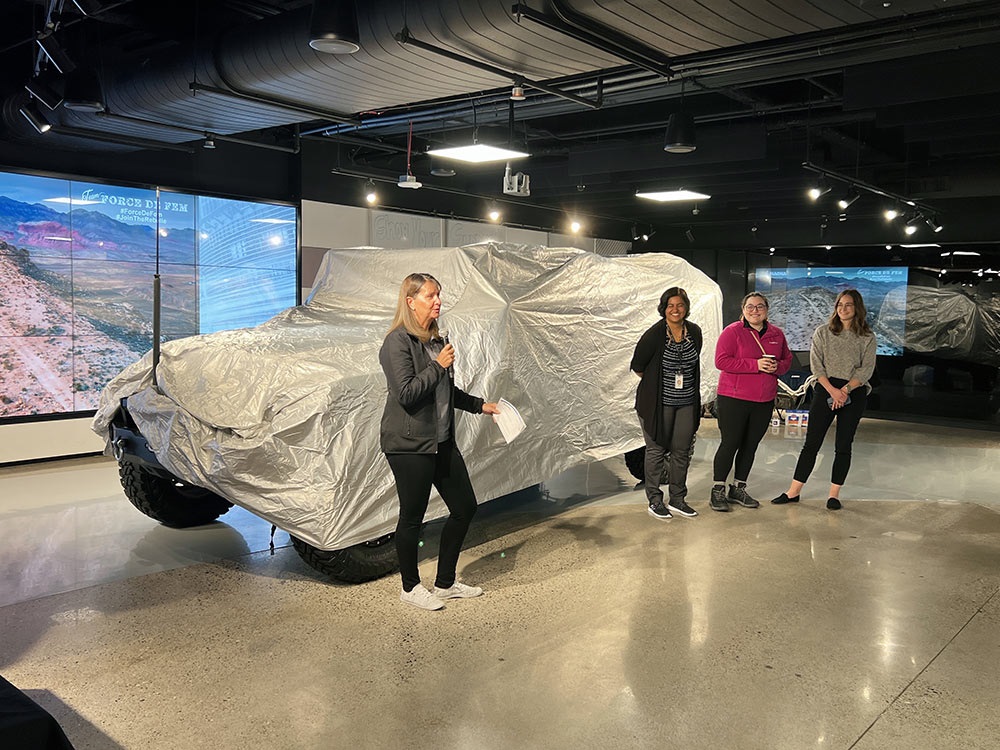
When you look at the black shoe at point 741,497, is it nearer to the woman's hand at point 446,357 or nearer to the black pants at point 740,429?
the black pants at point 740,429

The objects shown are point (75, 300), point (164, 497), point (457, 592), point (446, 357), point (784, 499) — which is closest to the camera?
point (446, 357)

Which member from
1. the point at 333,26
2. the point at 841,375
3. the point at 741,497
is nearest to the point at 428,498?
the point at 333,26

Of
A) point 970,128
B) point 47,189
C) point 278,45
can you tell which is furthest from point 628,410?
point 47,189

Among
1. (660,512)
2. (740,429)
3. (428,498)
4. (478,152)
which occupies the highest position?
(478,152)

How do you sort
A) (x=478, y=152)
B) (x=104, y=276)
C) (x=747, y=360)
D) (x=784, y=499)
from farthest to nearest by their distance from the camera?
(x=104, y=276) < (x=478, y=152) < (x=784, y=499) < (x=747, y=360)

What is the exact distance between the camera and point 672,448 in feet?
17.6

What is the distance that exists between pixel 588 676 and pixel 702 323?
4163 mm

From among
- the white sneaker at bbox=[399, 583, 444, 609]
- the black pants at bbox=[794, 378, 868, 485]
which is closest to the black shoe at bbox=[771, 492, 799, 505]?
the black pants at bbox=[794, 378, 868, 485]

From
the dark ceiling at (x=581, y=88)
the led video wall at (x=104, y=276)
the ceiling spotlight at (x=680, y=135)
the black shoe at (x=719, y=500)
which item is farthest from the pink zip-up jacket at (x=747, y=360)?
the led video wall at (x=104, y=276)

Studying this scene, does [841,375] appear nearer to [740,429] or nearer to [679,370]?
[740,429]

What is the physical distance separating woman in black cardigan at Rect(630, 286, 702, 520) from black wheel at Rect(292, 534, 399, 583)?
2.00 m

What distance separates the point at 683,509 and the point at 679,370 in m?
0.98

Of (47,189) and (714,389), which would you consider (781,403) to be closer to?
(714,389)

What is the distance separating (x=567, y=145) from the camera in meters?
9.77
